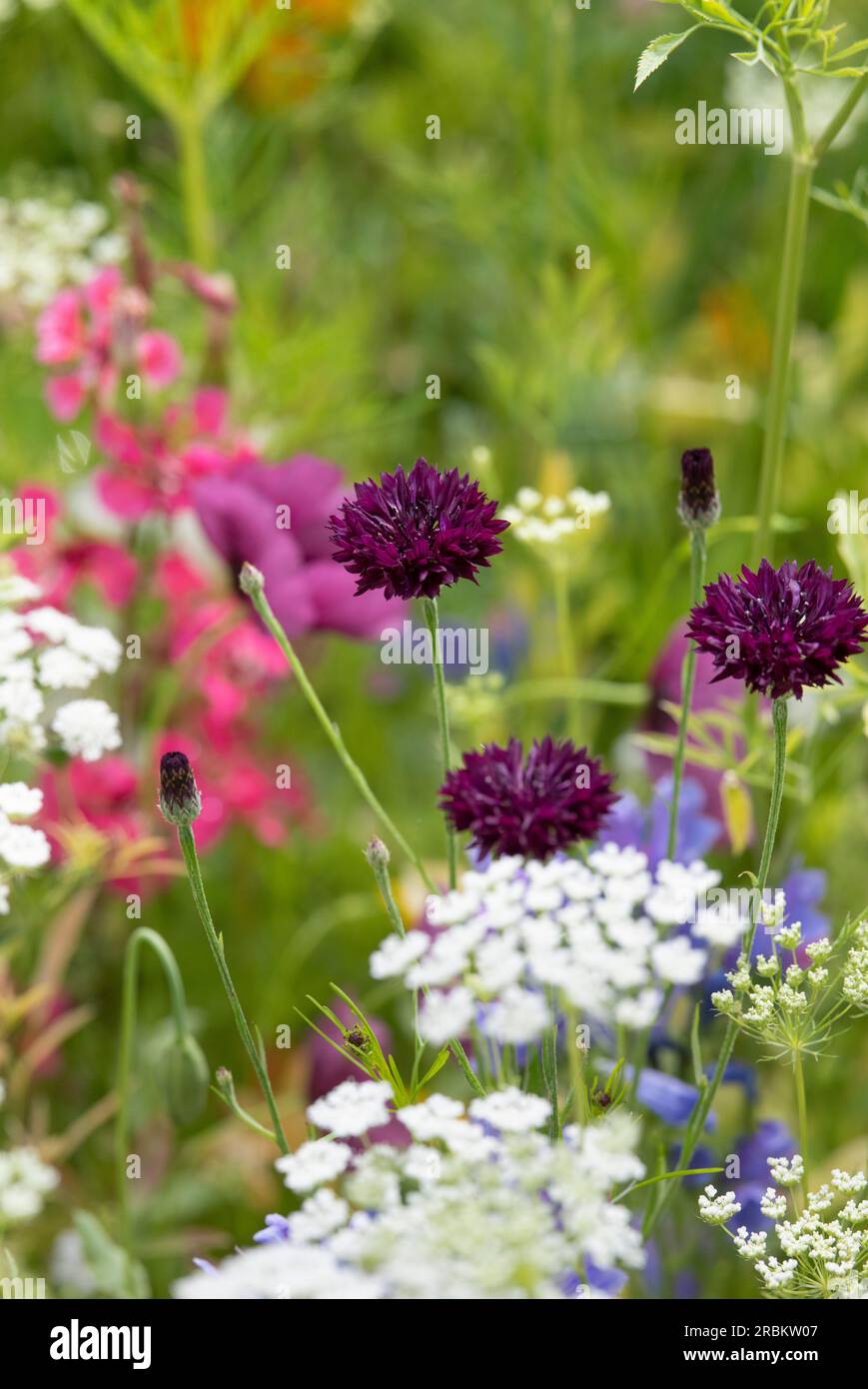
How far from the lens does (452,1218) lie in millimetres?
239

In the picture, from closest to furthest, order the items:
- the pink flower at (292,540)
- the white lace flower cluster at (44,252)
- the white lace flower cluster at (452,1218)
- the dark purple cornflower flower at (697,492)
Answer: the white lace flower cluster at (452,1218) → the dark purple cornflower flower at (697,492) → the pink flower at (292,540) → the white lace flower cluster at (44,252)

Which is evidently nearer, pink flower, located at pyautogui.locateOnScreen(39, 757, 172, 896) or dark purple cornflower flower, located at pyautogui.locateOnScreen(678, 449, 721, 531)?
dark purple cornflower flower, located at pyautogui.locateOnScreen(678, 449, 721, 531)

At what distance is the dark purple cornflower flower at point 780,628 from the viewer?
0.28 meters

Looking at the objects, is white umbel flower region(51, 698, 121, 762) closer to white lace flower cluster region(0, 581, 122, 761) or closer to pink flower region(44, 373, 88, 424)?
white lace flower cluster region(0, 581, 122, 761)

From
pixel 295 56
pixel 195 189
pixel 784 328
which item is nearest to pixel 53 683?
pixel 784 328

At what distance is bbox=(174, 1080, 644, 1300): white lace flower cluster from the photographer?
0.23 metres

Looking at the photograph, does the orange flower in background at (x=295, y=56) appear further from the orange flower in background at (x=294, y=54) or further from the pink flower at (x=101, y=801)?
the pink flower at (x=101, y=801)

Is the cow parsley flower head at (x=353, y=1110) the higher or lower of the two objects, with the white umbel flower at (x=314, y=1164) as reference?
higher

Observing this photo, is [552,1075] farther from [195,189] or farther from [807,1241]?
[195,189]

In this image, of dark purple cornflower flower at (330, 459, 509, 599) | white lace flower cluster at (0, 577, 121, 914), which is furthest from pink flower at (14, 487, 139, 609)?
dark purple cornflower flower at (330, 459, 509, 599)

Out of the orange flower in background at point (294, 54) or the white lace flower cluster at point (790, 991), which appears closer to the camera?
the white lace flower cluster at point (790, 991)

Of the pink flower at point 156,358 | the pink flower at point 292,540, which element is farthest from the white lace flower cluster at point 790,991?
the pink flower at point 156,358

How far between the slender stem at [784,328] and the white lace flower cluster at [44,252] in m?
0.27

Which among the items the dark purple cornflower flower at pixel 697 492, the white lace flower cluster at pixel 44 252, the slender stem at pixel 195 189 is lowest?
the dark purple cornflower flower at pixel 697 492
